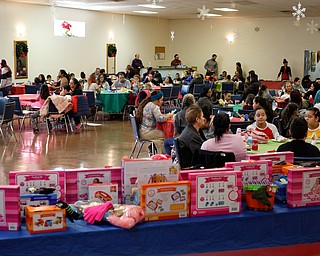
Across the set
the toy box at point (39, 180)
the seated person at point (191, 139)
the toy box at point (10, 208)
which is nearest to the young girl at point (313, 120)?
the seated person at point (191, 139)

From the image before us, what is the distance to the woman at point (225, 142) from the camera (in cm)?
513

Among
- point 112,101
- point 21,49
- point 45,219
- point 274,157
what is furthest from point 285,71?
point 45,219

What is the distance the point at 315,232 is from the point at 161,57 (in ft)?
68.5

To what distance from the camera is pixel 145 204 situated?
11.4 ft

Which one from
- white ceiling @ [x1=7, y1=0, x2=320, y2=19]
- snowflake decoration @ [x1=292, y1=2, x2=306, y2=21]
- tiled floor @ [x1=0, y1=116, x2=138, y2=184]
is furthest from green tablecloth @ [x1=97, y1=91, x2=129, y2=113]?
snowflake decoration @ [x1=292, y1=2, x2=306, y2=21]

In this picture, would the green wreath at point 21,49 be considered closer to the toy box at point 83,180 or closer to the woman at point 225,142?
the woman at point 225,142

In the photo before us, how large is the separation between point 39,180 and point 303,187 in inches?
68.6

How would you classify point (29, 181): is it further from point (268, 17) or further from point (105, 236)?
point (268, 17)

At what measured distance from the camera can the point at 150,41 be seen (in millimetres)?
23453

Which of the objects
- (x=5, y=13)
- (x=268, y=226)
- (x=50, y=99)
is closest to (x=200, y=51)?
(x=5, y=13)

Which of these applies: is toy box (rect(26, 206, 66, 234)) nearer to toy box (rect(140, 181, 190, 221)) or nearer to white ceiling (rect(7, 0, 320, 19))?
toy box (rect(140, 181, 190, 221))

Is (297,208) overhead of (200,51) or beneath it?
beneath

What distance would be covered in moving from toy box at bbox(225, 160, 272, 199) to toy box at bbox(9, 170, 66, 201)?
3.69ft

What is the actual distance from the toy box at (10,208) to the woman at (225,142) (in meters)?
2.33
